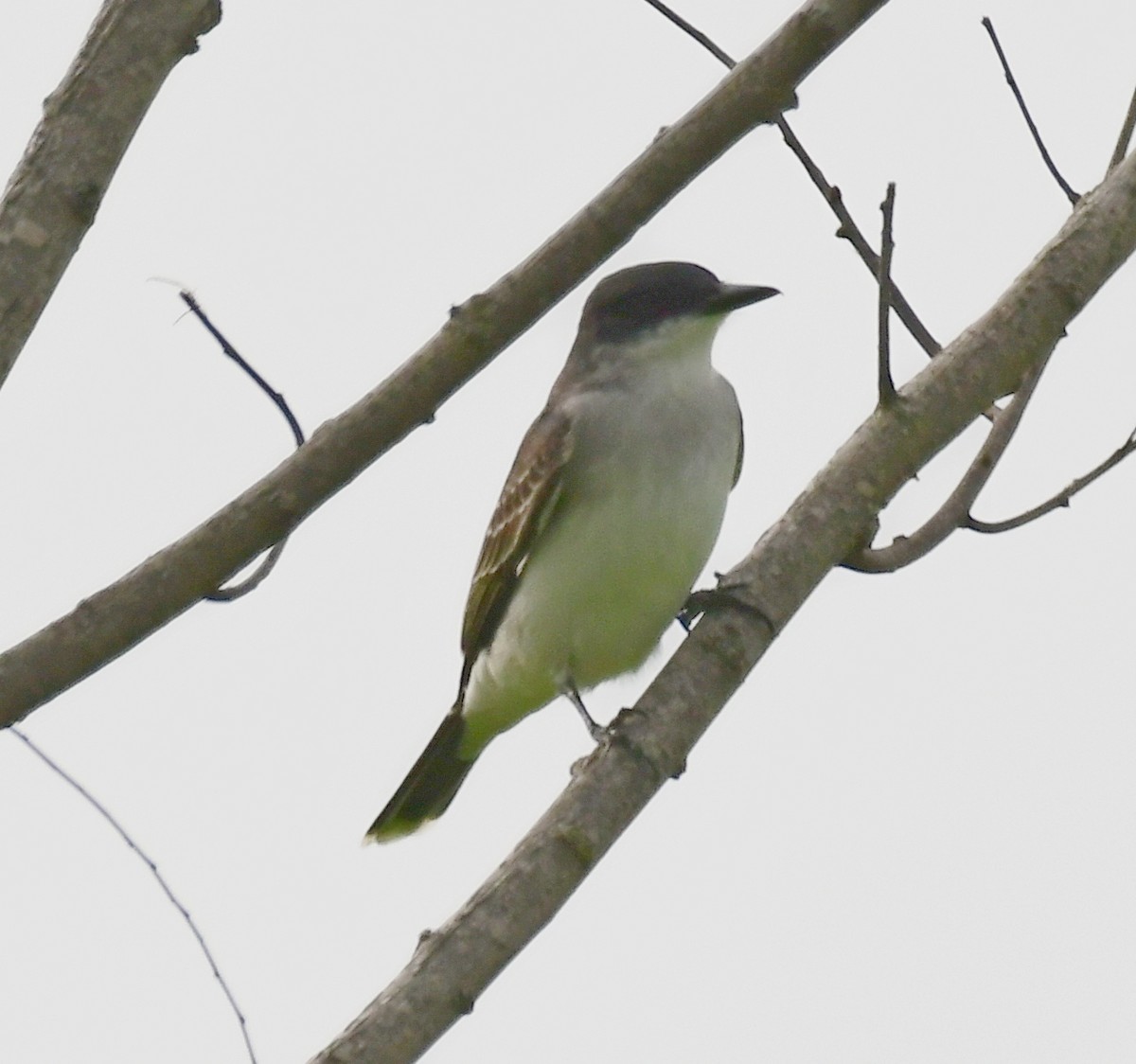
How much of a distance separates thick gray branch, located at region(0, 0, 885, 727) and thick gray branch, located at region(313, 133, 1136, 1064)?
3.44 ft

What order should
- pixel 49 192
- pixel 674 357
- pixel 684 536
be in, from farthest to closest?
pixel 674 357 < pixel 684 536 < pixel 49 192

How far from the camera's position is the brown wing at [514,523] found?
671 centimetres

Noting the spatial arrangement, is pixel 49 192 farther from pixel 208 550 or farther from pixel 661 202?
pixel 661 202

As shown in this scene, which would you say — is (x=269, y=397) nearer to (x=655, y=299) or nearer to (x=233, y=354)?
(x=233, y=354)

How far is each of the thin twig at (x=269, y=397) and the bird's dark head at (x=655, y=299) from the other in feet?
8.96

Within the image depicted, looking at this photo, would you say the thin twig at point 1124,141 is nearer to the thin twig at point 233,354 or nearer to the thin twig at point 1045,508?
the thin twig at point 1045,508

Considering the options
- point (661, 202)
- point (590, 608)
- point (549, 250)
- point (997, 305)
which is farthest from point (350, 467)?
point (590, 608)

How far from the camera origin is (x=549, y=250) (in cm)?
393

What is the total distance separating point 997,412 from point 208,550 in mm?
2772

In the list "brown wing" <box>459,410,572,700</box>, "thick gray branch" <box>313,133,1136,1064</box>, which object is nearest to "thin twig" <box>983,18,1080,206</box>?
"thick gray branch" <box>313,133,1136,1064</box>

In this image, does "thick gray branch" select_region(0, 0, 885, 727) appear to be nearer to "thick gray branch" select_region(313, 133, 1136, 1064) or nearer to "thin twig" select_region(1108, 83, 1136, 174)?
"thick gray branch" select_region(313, 133, 1136, 1064)

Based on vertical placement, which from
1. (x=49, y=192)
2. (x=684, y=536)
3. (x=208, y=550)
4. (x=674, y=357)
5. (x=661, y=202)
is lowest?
(x=208, y=550)

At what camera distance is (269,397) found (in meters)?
4.27

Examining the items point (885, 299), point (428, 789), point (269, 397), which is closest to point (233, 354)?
point (269, 397)
